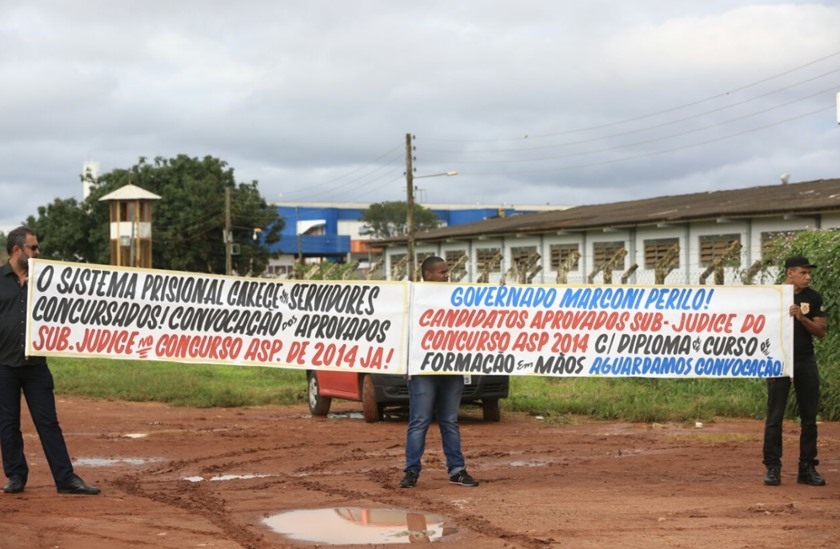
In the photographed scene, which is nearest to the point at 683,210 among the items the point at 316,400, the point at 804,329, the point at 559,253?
the point at 559,253

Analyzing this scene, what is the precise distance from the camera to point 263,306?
40.4ft

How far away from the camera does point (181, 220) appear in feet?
271

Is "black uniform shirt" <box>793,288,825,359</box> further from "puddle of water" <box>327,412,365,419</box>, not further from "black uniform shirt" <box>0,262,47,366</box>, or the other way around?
"puddle of water" <box>327,412,365,419</box>

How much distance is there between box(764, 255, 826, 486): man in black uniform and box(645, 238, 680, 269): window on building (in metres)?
34.6

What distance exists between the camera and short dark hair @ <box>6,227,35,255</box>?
11.2 metres

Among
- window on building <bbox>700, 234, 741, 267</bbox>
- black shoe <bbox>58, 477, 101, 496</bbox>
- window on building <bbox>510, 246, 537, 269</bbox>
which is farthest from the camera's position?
window on building <bbox>510, 246, 537, 269</bbox>

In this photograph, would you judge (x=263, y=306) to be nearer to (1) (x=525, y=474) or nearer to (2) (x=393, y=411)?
(1) (x=525, y=474)

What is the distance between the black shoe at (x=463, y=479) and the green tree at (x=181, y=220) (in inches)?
2854

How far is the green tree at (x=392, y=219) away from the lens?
131500 mm

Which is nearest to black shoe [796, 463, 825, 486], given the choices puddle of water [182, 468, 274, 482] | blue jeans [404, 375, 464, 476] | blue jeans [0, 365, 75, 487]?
blue jeans [404, 375, 464, 476]

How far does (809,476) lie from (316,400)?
974cm

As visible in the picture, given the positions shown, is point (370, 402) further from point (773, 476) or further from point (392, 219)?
point (392, 219)

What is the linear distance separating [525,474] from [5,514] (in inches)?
194

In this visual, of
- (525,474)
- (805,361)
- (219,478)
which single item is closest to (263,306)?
(219,478)
